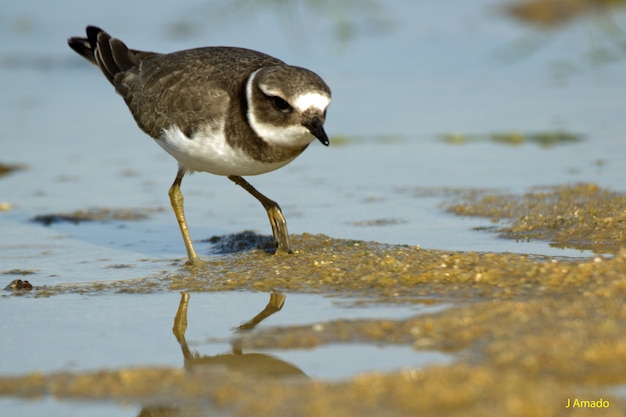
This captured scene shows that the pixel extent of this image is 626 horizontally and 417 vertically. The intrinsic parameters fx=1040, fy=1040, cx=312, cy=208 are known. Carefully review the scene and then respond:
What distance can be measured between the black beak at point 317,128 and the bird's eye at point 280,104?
0.44 ft

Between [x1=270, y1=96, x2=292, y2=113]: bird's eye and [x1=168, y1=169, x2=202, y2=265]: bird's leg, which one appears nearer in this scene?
[x1=270, y1=96, x2=292, y2=113]: bird's eye

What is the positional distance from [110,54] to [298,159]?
93.4 inches

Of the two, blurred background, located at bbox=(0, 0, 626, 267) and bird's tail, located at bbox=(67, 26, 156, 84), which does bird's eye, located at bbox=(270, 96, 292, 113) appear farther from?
bird's tail, located at bbox=(67, 26, 156, 84)

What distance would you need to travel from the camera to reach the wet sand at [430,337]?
361cm

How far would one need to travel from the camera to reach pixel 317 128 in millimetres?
5613

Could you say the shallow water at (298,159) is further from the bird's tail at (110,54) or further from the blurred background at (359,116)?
the bird's tail at (110,54)

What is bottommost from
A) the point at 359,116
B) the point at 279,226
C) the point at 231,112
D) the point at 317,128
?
the point at 279,226

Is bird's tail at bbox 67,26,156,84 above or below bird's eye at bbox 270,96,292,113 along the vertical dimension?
above

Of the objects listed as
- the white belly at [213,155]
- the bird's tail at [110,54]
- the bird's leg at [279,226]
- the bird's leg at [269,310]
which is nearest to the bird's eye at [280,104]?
the white belly at [213,155]

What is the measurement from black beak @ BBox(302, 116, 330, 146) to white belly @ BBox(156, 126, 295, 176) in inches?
16.0

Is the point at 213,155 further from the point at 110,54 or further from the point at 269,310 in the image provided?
the point at 110,54

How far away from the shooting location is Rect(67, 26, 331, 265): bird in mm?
5727

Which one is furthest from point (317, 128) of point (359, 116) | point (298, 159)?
point (359, 116)
